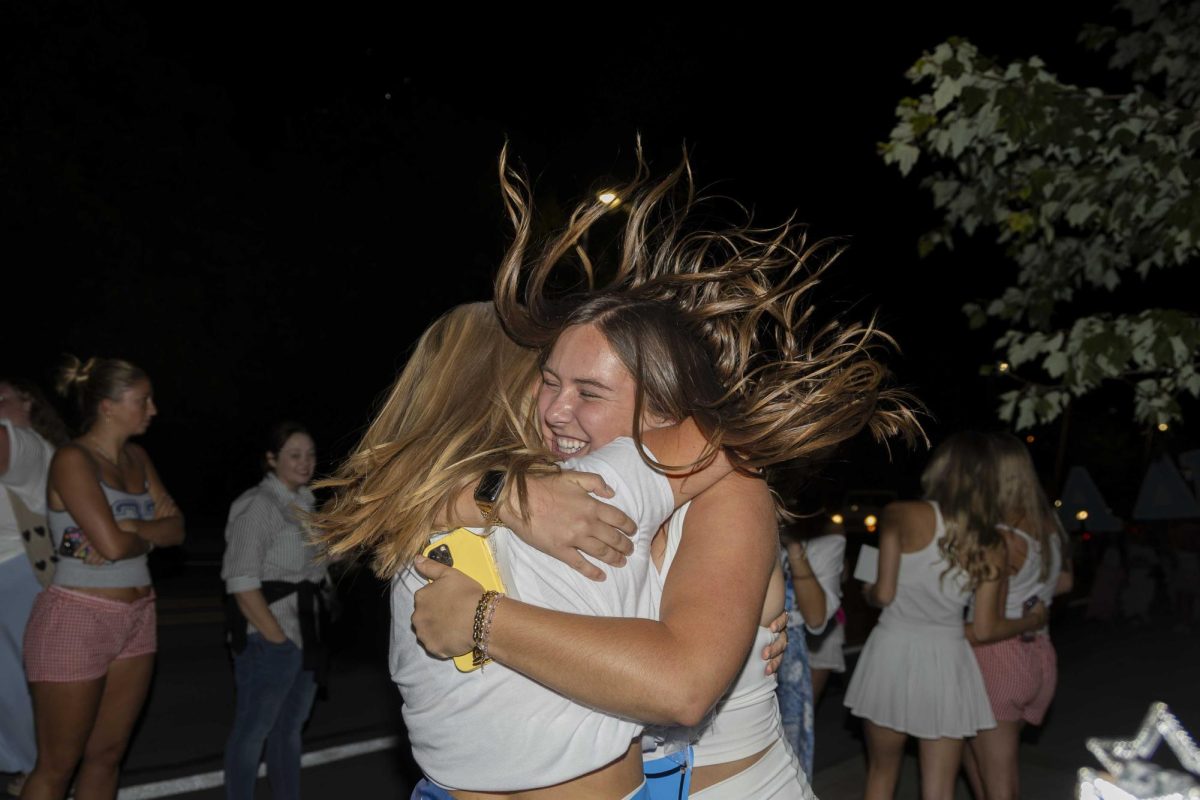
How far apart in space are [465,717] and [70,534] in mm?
3682

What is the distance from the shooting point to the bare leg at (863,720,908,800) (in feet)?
17.0

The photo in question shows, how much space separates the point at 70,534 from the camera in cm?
490

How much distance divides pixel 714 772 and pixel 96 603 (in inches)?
132

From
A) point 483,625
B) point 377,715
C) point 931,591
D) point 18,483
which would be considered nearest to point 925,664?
point 931,591

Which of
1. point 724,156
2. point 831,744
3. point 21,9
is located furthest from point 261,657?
point 21,9

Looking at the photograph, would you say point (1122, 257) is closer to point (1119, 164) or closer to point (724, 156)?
point (1119, 164)

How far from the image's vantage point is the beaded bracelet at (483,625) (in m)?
1.87

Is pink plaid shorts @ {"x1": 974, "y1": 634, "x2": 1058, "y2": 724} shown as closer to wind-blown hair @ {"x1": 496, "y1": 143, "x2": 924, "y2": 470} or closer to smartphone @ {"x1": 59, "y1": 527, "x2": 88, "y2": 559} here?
wind-blown hair @ {"x1": 496, "y1": 143, "x2": 924, "y2": 470}

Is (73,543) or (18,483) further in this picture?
(18,483)

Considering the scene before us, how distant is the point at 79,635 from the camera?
465 centimetres

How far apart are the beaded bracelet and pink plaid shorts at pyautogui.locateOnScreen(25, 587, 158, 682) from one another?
3.44 metres

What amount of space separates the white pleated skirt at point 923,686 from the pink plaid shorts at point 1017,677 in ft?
0.31

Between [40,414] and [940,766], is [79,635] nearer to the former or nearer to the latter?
[40,414]

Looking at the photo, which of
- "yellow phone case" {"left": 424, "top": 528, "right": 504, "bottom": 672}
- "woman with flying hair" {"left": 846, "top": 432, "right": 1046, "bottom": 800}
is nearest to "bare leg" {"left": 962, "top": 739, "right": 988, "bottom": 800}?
"woman with flying hair" {"left": 846, "top": 432, "right": 1046, "bottom": 800}
